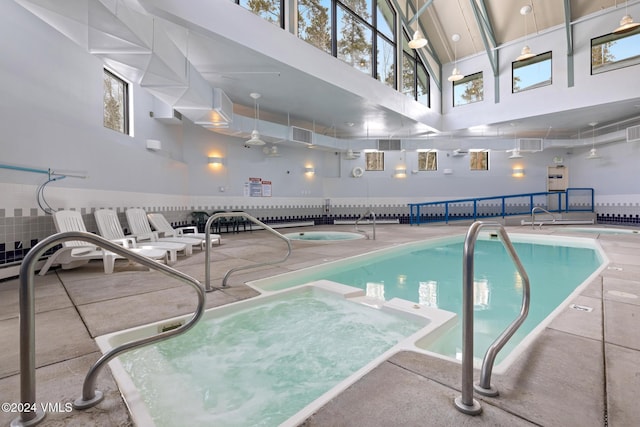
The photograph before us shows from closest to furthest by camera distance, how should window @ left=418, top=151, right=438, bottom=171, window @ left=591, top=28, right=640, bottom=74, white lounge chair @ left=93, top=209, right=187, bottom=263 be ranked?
1. white lounge chair @ left=93, top=209, right=187, bottom=263
2. window @ left=591, top=28, right=640, bottom=74
3. window @ left=418, top=151, right=438, bottom=171

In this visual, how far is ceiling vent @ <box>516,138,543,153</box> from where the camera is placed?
9.86 m

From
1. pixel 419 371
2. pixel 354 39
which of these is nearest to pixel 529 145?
pixel 354 39

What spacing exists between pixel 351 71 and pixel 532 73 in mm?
6209

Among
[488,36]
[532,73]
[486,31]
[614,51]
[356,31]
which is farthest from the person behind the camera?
[488,36]

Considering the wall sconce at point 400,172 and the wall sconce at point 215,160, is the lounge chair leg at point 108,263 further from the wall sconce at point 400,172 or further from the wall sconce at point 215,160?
the wall sconce at point 400,172

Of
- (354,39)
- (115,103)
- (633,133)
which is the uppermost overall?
(354,39)

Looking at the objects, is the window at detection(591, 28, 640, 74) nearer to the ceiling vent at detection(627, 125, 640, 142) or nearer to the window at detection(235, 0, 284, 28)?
the ceiling vent at detection(627, 125, 640, 142)

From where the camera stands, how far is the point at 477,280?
4191 mm

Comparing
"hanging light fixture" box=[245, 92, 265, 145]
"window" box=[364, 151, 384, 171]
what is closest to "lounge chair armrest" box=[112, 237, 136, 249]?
"hanging light fixture" box=[245, 92, 265, 145]

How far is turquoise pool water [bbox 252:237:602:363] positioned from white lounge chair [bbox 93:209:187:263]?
6.22 feet

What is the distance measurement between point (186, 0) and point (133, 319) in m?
4.28

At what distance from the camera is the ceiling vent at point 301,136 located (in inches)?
340

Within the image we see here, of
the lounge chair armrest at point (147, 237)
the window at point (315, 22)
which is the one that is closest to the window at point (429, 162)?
the window at point (315, 22)

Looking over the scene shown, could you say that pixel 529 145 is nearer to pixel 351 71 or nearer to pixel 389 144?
pixel 389 144
